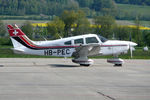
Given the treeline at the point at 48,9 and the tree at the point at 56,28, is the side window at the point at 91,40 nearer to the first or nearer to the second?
the tree at the point at 56,28

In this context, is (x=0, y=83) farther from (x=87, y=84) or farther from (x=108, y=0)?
(x=108, y=0)

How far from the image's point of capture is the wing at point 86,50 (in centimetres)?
2191

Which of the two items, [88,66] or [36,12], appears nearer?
[88,66]

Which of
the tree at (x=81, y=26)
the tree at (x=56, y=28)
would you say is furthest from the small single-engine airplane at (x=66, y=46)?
the tree at (x=81, y=26)

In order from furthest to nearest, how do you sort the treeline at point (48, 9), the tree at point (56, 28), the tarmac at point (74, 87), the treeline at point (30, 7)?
the treeline at point (30, 7) < the treeline at point (48, 9) < the tree at point (56, 28) < the tarmac at point (74, 87)

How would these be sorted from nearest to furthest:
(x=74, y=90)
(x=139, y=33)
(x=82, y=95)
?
(x=82, y=95)
(x=74, y=90)
(x=139, y=33)

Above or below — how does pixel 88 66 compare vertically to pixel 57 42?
below

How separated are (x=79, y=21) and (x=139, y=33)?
36.3ft

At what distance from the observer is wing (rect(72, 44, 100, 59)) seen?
21.9 m

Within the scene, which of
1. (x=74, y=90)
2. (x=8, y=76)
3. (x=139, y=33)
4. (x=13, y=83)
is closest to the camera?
(x=74, y=90)

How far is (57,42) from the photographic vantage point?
883 inches

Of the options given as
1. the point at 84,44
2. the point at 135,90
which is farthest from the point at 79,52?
the point at 135,90

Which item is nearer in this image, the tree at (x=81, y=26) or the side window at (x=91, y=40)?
the side window at (x=91, y=40)

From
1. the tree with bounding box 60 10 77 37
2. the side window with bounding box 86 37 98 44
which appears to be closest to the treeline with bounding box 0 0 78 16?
the tree with bounding box 60 10 77 37
